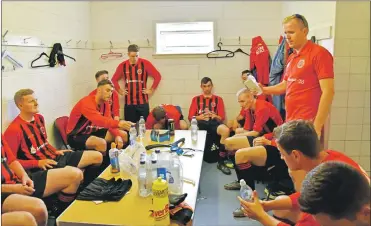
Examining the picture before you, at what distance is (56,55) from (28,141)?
4.25 feet

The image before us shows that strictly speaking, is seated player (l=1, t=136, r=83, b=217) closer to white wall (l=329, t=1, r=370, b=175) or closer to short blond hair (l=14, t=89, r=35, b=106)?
short blond hair (l=14, t=89, r=35, b=106)

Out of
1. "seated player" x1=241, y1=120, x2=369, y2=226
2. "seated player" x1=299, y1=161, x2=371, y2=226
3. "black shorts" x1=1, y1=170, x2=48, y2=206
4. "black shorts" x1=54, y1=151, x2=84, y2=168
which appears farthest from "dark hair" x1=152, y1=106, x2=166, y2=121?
"seated player" x1=299, y1=161, x2=371, y2=226

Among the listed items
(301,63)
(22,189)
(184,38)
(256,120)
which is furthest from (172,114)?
(22,189)

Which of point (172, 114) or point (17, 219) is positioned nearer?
point (17, 219)

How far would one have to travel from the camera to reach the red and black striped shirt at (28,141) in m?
2.48

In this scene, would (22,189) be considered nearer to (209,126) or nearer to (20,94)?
(20,94)

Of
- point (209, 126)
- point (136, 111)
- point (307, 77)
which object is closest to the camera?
point (307, 77)

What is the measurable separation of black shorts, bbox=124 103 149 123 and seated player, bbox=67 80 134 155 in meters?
0.99

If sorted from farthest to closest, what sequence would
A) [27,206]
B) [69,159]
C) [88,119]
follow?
[88,119] < [69,159] < [27,206]

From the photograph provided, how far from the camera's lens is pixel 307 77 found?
2.50m

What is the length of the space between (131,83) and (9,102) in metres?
2.05

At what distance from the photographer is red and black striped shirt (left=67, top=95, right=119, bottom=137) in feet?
11.2

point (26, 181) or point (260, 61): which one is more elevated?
point (260, 61)

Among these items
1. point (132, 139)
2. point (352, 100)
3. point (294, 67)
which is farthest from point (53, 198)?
point (352, 100)
